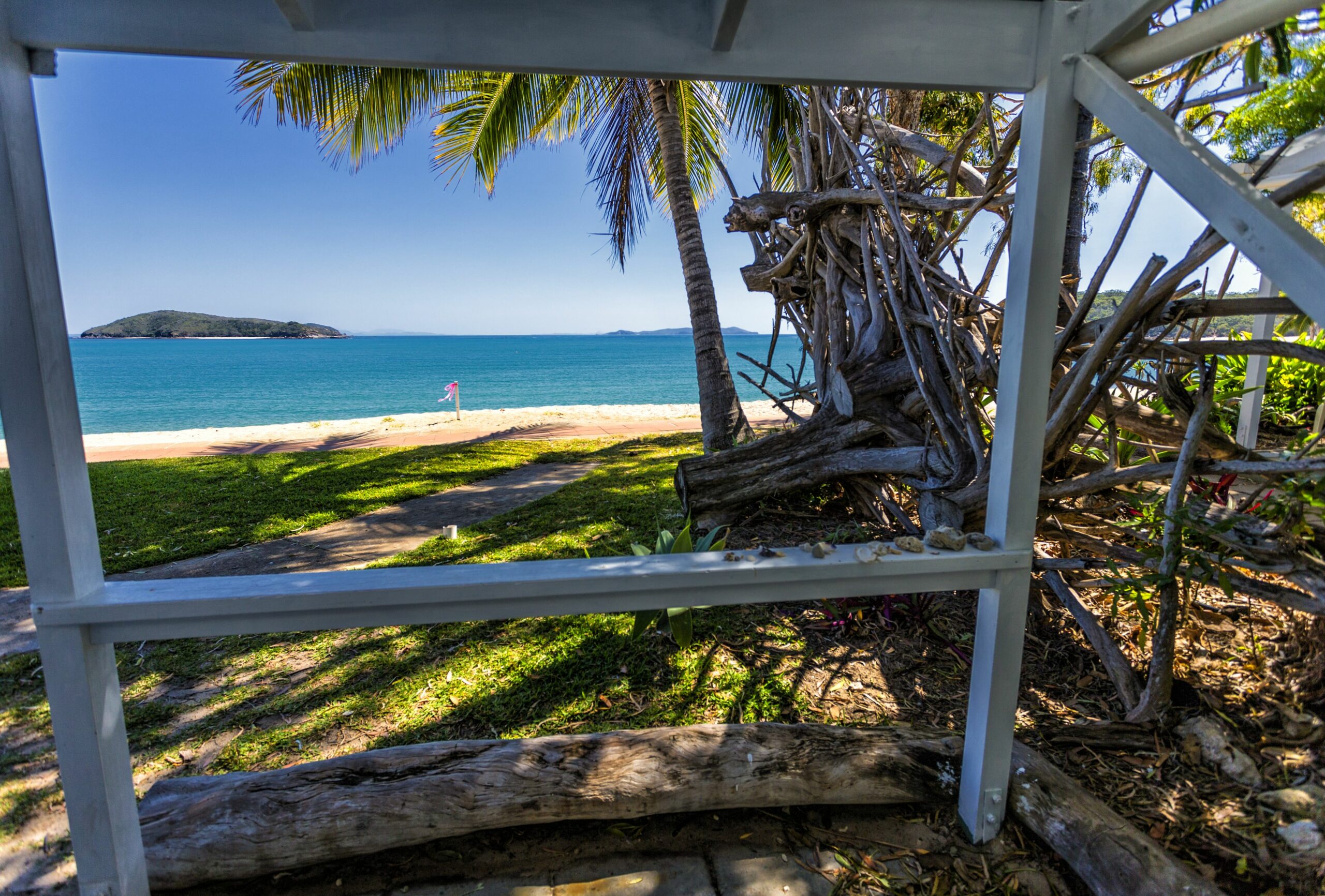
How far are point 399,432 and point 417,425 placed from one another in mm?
1079

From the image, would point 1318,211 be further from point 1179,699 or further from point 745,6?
point 745,6

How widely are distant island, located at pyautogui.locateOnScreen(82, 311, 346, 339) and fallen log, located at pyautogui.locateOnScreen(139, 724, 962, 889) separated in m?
95.4

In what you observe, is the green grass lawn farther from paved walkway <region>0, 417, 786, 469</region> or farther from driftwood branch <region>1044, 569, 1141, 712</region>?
driftwood branch <region>1044, 569, 1141, 712</region>

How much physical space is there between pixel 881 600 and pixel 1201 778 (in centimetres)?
137

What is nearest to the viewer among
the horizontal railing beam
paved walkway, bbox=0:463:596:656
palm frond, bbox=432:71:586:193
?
the horizontal railing beam

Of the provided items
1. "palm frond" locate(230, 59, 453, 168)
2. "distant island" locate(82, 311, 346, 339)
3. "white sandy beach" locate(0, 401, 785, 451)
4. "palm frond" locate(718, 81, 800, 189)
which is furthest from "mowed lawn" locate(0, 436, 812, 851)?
"distant island" locate(82, 311, 346, 339)

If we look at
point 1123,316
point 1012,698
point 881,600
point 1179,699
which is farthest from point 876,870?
point 1123,316

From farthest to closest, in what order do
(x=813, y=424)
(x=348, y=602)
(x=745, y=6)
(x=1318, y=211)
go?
(x=813, y=424) → (x=1318, y=211) → (x=348, y=602) → (x=745, y=6)

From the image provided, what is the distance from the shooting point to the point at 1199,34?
1259 mm

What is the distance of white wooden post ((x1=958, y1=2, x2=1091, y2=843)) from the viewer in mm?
1486

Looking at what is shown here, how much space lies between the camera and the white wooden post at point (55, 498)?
128cm

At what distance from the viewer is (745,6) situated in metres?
1.31

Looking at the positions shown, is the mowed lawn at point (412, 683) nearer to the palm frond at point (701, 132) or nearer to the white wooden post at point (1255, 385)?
the white wooden post at point (1255, 385)

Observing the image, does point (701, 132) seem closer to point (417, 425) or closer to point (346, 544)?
point (346, 544)
